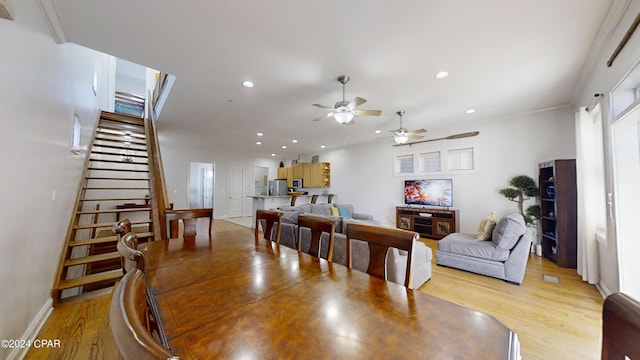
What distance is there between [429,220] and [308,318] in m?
5.15

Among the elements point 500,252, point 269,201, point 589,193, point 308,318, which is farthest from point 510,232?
point 269,201

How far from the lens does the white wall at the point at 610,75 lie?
187 cm

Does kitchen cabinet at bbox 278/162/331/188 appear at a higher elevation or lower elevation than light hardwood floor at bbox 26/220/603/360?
higher

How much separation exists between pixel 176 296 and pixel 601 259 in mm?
4395

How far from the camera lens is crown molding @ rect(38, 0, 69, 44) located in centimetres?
191

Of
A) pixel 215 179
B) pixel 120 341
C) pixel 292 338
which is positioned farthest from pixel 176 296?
pixel 215 179

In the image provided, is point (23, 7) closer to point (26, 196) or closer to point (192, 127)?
point (26, 196)

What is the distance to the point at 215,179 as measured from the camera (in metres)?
8.20

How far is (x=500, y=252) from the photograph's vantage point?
2961mm

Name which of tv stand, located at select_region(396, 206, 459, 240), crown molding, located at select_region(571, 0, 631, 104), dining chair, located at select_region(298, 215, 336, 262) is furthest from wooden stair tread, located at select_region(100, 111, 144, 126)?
crown molding, located at select_region(571, 0, 631, 104)

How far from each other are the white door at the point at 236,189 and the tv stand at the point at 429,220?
5.88 m

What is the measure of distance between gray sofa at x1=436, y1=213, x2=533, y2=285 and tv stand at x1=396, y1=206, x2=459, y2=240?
1.67 m

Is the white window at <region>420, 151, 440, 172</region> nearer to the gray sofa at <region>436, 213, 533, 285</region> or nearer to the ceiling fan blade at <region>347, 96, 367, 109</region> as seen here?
the gray sofa at <region>436, 213, 533, 285</region>

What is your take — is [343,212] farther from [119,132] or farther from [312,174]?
[119,132]
